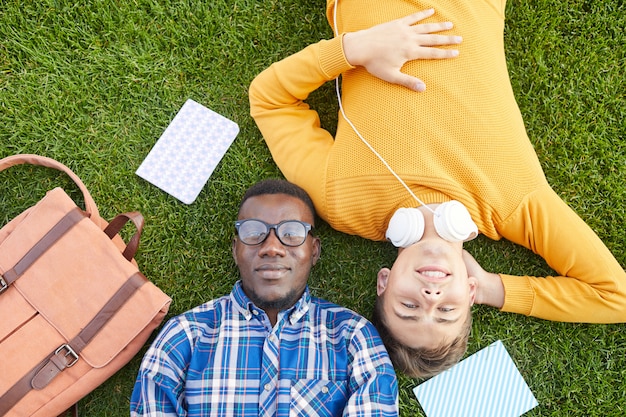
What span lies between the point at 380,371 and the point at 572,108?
1.76 metres

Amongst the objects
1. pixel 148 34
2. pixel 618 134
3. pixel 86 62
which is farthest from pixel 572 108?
pixel 86 62

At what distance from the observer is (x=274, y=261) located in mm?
2287

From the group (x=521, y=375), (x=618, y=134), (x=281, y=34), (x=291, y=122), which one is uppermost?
(x=281, y=34)

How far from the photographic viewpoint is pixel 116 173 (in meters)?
2.73

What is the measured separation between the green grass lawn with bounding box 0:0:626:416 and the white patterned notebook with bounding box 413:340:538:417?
10cm

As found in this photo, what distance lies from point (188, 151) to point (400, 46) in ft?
4.08

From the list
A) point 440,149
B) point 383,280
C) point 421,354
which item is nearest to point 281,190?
point 383,280

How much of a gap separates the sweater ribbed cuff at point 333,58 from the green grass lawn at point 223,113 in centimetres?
45

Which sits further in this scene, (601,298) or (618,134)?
(618,134)

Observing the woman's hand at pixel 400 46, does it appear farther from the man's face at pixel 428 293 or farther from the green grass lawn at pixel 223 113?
the man's face at pixel 428 293

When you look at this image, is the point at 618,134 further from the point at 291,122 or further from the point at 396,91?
the point at 291,122

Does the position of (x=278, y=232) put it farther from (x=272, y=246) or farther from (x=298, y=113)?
(x=298, y=113)

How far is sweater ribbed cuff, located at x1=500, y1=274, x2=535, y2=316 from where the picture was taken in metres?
2.51

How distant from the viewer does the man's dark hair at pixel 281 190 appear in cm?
241
